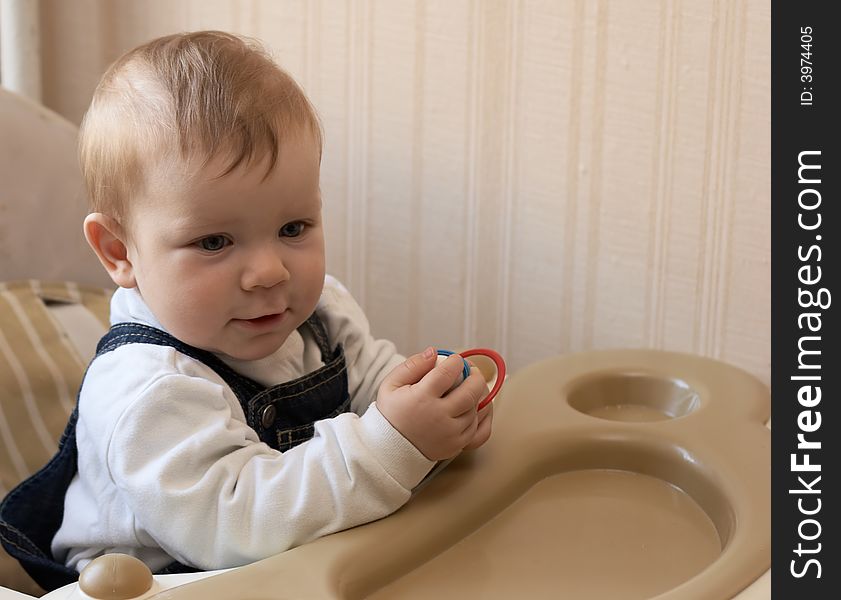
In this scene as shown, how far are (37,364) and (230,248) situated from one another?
35 centimetres

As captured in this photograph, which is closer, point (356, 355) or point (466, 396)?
point (466, 396)

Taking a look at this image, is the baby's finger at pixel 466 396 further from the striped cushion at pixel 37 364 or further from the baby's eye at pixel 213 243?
the striped cushion at pixel 37 364

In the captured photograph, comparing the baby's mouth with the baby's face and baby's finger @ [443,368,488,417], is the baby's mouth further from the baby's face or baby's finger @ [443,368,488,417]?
baby's finger @ [443,368,488,417]

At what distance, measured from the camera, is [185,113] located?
0.77 m

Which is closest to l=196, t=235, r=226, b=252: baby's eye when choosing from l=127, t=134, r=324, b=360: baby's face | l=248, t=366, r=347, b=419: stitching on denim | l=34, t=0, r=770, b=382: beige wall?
l=127, t=134, r=324, b=360: baby's face

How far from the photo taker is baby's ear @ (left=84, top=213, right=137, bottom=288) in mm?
827

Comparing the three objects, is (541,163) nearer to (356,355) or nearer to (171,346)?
(356,355)

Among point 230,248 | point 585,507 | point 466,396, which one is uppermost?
point 230,248

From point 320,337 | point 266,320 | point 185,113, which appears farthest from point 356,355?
point 185,113

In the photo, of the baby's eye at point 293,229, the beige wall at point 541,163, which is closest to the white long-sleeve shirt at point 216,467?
the baby's eye at point 293,229

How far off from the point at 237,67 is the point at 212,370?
0.22m

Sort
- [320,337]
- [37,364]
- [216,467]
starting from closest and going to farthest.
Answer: [216,467] → [320,337] → [37,364]
